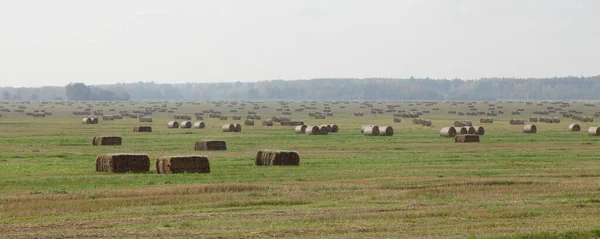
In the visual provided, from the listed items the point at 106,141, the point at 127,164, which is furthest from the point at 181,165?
the point at 106,141

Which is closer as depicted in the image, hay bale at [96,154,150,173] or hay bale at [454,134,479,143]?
hay bale at [96,154,150,173]

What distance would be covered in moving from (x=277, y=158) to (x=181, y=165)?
19.1 feet

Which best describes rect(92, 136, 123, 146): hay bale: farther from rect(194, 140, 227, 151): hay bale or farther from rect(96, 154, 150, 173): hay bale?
rect(96, 154, 150, 173): hay bale

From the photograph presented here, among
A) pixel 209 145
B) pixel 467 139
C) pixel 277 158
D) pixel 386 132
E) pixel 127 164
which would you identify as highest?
pixel 127 164

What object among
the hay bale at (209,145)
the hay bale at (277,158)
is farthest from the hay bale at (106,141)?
the hay bale at (277,158)

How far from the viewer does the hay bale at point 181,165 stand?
124 ft

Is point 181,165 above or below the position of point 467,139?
above

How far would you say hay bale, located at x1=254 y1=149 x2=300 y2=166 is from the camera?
141 ft

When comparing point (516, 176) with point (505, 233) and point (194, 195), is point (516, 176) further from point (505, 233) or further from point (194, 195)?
point (505, 233)

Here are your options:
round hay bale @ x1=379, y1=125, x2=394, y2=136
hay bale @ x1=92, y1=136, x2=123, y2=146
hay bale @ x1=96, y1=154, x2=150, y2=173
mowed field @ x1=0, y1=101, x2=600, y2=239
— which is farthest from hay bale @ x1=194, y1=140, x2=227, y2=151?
round hay bale @ x1=379, y1=125, x2=394, y2=136

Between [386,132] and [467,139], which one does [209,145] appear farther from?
[386,132]

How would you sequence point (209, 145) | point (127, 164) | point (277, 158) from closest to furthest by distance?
1. point (127, 164)
2. point (277, 158)
3. point (209, 145)

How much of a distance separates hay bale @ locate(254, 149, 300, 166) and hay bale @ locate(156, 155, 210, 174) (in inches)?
181

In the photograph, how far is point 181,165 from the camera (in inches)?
1497
